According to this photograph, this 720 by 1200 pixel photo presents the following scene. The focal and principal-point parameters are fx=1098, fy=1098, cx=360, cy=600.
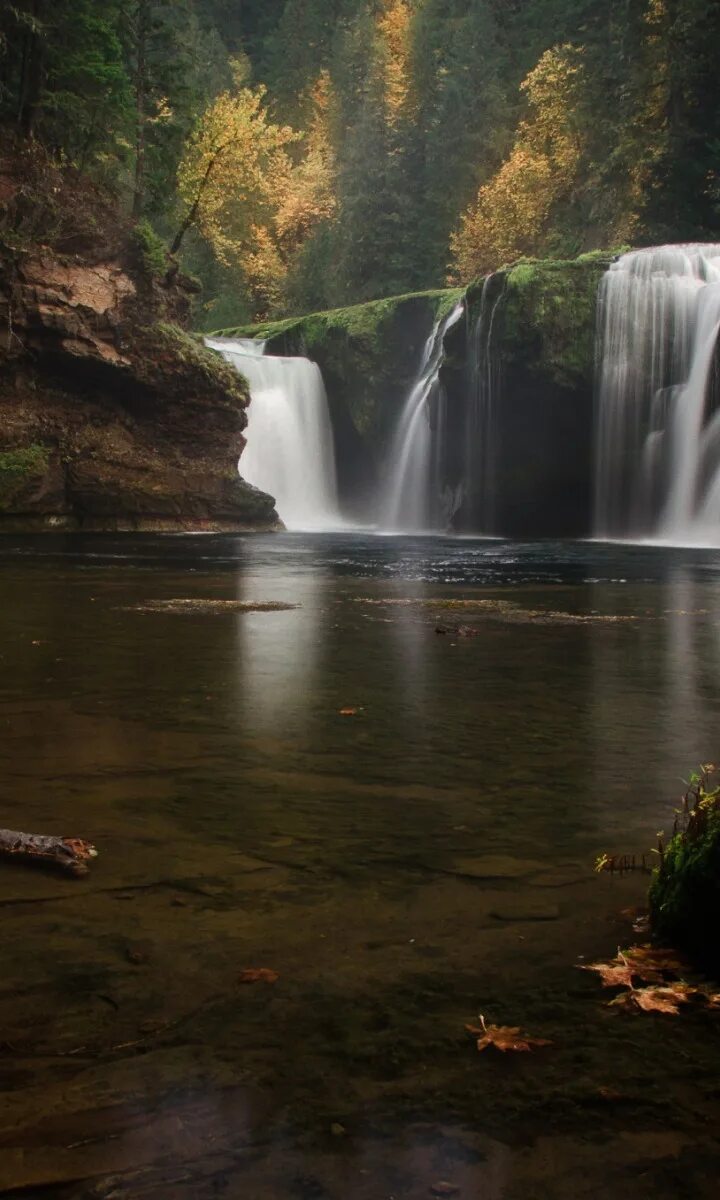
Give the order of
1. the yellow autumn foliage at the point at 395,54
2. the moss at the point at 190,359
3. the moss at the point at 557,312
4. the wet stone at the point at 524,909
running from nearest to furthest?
the wet stone at the point at 524,909 < the moss at the point at 190,359 < the moss at the point at 557,312 < the yellow autumn foliage at the point at 395,54

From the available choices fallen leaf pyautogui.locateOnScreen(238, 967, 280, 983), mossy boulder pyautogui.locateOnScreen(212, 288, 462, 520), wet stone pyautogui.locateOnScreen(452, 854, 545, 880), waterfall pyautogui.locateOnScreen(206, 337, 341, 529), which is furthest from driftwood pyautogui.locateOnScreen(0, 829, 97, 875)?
mossy boulder pyautogui.locateOnScreen(212, 288, 462, 520)

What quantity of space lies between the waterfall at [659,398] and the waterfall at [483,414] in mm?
3165

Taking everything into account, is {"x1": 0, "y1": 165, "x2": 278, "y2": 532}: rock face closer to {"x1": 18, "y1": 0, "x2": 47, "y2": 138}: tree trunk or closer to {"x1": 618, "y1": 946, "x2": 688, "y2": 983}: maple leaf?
{"x1": 18, "y1": 0, "x2": 47, "y2": 138}: tree trunk

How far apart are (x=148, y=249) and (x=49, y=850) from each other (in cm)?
3074

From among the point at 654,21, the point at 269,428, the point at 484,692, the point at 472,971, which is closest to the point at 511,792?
the point at 472,971

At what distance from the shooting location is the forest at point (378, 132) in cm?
3167

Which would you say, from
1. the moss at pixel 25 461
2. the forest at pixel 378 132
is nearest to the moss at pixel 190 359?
the forest at pixel 378 132

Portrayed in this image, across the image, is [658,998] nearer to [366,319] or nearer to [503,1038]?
[503,1038]

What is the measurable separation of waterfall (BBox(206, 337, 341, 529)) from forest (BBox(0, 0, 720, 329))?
5.97 meters

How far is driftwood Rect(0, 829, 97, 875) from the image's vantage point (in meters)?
3.36

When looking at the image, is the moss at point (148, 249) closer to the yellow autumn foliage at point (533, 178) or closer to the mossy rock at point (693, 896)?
the yellow autumn foliage at point (533, 178)

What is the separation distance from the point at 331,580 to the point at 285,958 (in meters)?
12.8

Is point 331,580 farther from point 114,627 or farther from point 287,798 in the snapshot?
point 287,798

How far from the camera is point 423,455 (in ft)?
122
